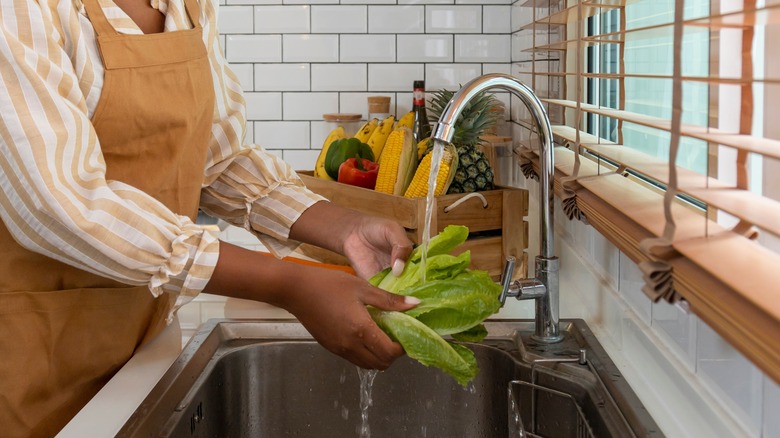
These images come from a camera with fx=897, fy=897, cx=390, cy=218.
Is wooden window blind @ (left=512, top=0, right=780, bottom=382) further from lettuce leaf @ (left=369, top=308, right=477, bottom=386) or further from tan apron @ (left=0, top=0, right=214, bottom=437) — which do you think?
tan apron @ (left=0, top=0, right=214, bottom=437)

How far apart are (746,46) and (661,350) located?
17.3 inches

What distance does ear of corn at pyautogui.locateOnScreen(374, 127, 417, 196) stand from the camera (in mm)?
2186

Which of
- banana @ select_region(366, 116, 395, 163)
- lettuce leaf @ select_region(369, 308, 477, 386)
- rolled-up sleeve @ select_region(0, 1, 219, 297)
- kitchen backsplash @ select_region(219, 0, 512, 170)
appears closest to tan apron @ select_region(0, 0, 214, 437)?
rolled-up sleeve @ select_region(0, 1, 219, 297)

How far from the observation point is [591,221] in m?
1.18

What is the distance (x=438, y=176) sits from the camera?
2.08 meters

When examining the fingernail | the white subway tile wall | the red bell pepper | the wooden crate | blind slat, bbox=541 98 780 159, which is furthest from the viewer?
the white subway tile wall

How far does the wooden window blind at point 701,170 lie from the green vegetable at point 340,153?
90 centimetres

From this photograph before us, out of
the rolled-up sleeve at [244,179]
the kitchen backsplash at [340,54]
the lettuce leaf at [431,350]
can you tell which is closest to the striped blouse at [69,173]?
the lettuce leaf at [431,350]

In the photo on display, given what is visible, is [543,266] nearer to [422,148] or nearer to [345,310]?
[345,310]

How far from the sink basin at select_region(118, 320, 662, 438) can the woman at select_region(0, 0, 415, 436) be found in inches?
5.5

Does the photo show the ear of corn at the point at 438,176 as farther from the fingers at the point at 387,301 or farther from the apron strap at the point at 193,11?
the fingers at the point at 387,301

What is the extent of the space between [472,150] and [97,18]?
45.4 inches

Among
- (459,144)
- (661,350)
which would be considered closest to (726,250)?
(661,350)

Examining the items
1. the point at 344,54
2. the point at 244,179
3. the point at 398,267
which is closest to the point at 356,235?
the point at 398,267
